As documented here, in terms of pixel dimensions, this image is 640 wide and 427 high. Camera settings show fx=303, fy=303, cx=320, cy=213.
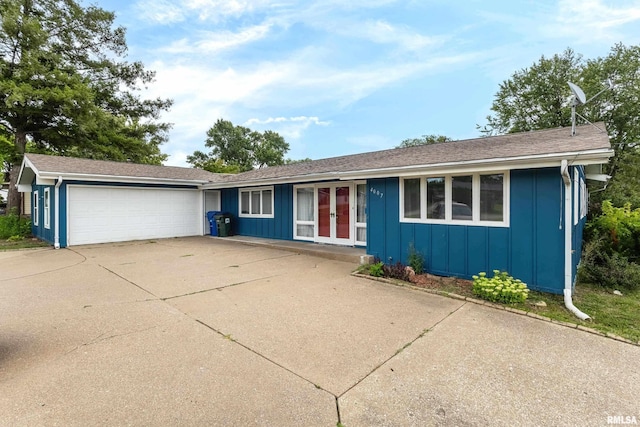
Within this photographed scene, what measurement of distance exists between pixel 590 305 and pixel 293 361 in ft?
15.7

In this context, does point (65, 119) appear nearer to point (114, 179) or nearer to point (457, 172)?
point (114, 179)

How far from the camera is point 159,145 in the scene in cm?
2116

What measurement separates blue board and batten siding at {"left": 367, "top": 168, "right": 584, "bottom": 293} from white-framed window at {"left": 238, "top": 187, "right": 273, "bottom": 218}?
5.78 metres

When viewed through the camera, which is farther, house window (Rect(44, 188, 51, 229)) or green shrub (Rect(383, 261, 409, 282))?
house window (Rect(44, 188, 51, 229))

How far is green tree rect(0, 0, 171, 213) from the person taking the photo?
1373cm

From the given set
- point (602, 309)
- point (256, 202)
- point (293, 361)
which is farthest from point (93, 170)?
point (602, 309)

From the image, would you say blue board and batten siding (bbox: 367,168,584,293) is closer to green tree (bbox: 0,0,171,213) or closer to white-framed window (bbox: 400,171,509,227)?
white-framed window (bbox: 400,171,509,227)

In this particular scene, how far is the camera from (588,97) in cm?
1697

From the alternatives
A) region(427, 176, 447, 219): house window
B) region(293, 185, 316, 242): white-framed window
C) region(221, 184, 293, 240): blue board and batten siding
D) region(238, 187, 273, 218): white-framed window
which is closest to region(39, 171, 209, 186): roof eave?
region(221, 184, 293, 240): blue board and batten siding

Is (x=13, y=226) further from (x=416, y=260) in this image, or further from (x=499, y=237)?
(x=499, y=237)

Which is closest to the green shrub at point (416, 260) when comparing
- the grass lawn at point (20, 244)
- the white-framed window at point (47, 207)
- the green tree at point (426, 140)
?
the grass lawn at point (20, 244)

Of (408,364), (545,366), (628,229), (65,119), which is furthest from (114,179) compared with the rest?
(628,229)

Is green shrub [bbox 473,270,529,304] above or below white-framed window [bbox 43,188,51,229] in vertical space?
below

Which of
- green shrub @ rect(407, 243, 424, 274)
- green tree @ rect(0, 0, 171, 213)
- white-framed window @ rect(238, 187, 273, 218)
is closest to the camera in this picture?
green shrub @ rect(407, 243, 424, 274)
